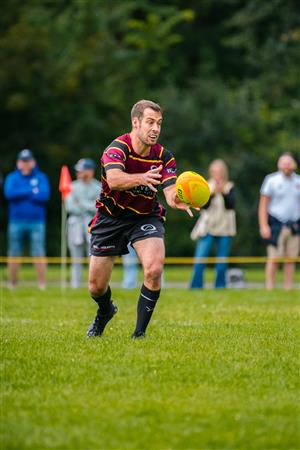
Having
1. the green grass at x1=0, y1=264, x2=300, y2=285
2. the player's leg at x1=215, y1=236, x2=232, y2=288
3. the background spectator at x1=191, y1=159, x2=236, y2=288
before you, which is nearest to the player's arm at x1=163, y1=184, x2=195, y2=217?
the background spectator at x1=191, y1=159, x2=236, y2=288

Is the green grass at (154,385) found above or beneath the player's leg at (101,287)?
beneath

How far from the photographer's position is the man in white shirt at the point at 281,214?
15.2m

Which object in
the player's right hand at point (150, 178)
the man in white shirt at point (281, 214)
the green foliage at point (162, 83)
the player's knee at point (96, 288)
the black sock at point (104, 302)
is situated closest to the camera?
the player's right hand at point (150, 178)

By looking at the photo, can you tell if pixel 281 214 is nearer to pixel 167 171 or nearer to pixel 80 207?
pixel 80 207

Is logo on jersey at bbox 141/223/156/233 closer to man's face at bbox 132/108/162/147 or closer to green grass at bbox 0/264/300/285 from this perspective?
man's face at bbox 132/108/162/147

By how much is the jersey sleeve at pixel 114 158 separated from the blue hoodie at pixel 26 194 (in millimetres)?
7703

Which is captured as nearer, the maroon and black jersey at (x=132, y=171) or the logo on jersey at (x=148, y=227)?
the maroon and black jersey at (x=132, y=171)

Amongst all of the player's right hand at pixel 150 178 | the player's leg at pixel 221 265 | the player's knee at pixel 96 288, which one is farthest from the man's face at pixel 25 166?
the player's right hand at pixel 150 178

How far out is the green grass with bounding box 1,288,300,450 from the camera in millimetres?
5098

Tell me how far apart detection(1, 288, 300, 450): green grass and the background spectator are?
19.4 feet

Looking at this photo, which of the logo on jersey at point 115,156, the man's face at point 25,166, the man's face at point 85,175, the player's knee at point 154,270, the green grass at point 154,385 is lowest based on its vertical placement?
the green grass at point 154,385

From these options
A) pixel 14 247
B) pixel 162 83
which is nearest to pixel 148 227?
pixel 14 247

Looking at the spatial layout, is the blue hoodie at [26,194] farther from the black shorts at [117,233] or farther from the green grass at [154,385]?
the black shorts at [117,233]

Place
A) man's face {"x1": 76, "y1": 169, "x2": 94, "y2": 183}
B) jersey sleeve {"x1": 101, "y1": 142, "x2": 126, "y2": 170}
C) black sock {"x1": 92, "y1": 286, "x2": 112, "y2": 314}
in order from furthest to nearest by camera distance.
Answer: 1. man's face {"x1": 76, "y1": 169, "x2": 94, "y2": 183}
2. black sock {"x1": 92, "y1": 286, "x2": 112, "y2": 314}
3. jersey sleeve {"x1": 101, "y1": 142, "x2": 126, "y2": 170}
